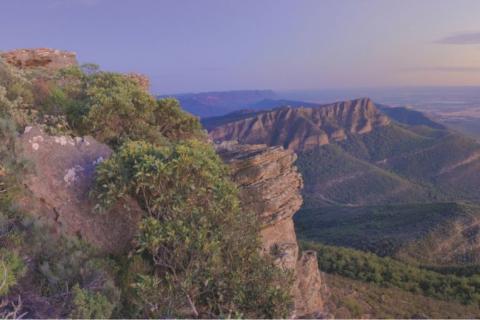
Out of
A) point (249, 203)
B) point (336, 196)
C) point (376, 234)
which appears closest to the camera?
point (249, 203)

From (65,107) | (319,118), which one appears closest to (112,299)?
(65,107)

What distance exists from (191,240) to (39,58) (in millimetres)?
20048

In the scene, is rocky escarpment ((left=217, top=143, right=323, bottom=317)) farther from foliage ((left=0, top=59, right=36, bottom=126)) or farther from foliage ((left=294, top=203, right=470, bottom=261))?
foliage ((left=294, top=203, right=470, bottom=261))

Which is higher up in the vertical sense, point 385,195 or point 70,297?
point 70,297

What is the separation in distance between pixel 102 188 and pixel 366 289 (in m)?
22.4

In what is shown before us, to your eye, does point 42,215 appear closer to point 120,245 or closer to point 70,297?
point 120,245

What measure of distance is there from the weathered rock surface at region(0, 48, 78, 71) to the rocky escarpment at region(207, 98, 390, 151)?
11264cm

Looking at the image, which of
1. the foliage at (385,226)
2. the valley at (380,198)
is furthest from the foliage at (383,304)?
the foliage at (385,226)

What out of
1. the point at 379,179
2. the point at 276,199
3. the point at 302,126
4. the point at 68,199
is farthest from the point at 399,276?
the point at 302,126

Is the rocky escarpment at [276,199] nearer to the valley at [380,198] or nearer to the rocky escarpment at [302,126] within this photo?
the valley at [380,198]

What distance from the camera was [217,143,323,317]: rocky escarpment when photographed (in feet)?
53.2

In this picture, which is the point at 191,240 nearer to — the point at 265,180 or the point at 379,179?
the point at 265,180

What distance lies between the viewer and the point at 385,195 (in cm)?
9475

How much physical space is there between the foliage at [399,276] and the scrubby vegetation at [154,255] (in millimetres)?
24975
